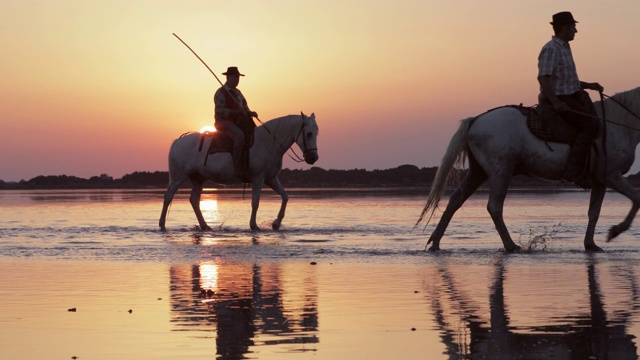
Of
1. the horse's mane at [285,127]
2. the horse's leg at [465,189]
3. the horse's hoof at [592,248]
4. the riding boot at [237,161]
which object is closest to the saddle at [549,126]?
the horse's leg at [465,189]

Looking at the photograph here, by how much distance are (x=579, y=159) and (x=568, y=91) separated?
0.83 m

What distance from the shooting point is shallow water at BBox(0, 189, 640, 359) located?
6.14 metres

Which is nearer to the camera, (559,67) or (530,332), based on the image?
(530,332)

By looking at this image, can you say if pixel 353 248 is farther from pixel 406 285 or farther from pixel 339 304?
pixel 339 304

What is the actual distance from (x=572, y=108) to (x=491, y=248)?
7.16 ft

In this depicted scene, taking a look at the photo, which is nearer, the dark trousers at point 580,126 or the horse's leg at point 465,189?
the dark trousers at point 580,126

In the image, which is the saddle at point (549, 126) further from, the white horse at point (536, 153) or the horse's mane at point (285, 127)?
the horse's mane at point (285, 127)

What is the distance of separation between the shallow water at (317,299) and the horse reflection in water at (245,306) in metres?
0.01

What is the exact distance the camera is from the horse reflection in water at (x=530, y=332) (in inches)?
229

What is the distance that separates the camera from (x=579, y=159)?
12.9 metres

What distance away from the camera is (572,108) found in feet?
42.3

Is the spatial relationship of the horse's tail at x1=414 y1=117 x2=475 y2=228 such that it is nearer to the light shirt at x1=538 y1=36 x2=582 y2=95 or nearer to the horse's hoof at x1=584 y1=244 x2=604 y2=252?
the light shirt at x1=538 y1=36 x2=582 y2=95

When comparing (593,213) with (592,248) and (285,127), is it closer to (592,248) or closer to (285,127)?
(592,248)

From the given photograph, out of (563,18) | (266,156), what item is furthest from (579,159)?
(266,156)
